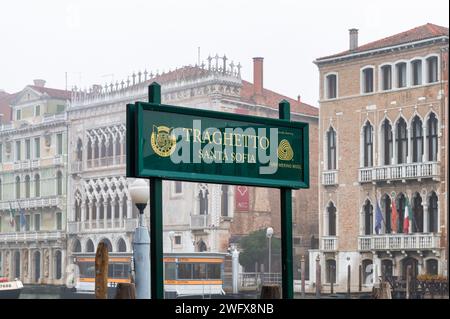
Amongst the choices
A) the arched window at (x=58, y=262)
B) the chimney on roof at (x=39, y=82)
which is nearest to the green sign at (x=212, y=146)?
the arched window at (x=58, y=262)

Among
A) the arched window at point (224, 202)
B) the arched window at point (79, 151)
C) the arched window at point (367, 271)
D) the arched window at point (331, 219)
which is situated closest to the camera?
the arched window at point (367, 271)

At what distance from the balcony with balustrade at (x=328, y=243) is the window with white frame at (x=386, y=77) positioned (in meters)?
4.46

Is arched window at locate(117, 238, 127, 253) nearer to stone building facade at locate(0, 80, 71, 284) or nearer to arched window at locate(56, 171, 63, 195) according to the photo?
stone building facade at locate(0, 80, 71, 284)

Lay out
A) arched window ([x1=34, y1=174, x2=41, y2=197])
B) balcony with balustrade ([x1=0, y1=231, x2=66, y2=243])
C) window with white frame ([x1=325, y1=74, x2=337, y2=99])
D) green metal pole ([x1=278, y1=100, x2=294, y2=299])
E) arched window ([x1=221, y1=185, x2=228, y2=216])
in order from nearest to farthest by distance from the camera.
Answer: green metal pole ([x1=278, y1=100, x2=294, y2=299]) < window with white frame ([x1=325, y1=74, x2=337, y2=99]) < arched window ([x1=221, y1=185, x2=228, y2=216]) < balcony with balustrade ([x1=0, y1=231, x2=66, y2=243]) < arched window ([x1=34, y1=174, x2=41, y2=197])

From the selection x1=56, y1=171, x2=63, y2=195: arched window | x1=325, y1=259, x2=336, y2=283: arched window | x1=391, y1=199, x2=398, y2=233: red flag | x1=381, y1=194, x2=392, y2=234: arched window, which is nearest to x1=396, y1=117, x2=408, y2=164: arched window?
x1=381, y1=194, x2=392, y2=234: arched window

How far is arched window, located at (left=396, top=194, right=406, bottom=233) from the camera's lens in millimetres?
34562

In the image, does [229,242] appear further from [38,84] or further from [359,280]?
[38,84]

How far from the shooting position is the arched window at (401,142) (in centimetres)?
3509

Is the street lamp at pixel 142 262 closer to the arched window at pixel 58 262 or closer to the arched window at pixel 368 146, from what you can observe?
the arched window at pixel 368 146

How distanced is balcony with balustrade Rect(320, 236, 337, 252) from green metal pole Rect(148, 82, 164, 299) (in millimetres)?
29731

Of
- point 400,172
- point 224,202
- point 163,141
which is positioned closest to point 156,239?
point 163,141

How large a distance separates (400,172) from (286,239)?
28.0 metres

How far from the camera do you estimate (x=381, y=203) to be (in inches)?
1395

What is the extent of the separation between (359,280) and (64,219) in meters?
15.5
